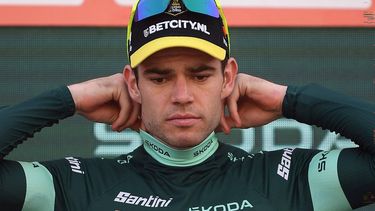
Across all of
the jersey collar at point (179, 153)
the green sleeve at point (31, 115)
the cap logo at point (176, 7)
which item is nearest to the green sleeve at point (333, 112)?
the jersey collar at point (179, 153)

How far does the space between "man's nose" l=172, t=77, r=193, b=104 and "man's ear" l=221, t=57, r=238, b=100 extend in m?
0.13

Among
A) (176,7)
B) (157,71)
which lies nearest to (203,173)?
(157,71)

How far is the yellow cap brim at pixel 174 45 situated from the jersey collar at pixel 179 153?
213 mm

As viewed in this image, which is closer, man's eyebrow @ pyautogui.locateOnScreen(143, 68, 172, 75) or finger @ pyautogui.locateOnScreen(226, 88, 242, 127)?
man's eyebrow @ pyautogui.locateOnScreen(143, 68, 172, 75)

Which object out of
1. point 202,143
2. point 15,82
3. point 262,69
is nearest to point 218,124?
point 202,143

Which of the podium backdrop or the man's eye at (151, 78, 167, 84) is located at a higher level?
the man's eye at (151, 78, 167, 84)

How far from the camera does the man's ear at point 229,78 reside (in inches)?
95.0

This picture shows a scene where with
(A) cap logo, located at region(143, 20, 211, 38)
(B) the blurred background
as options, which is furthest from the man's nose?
(B) the blurred background

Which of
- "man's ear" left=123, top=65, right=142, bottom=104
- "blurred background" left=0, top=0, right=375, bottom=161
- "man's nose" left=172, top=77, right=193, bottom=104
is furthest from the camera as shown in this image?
"blurred background" left=0, top=0, right=375, bottom=161

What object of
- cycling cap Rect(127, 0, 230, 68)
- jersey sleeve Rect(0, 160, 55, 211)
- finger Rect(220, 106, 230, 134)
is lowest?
jersey sleeve Rect(0, 160, 55, 211)

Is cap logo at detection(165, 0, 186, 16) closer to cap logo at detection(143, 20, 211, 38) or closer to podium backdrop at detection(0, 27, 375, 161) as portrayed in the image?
cap logo at detection(143, 20, 211, 38)

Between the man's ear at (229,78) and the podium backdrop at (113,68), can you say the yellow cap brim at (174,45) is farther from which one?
the podium backdrop at (113,68)

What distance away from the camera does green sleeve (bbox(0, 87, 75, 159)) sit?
236cm

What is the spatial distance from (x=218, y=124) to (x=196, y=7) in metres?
0.29
